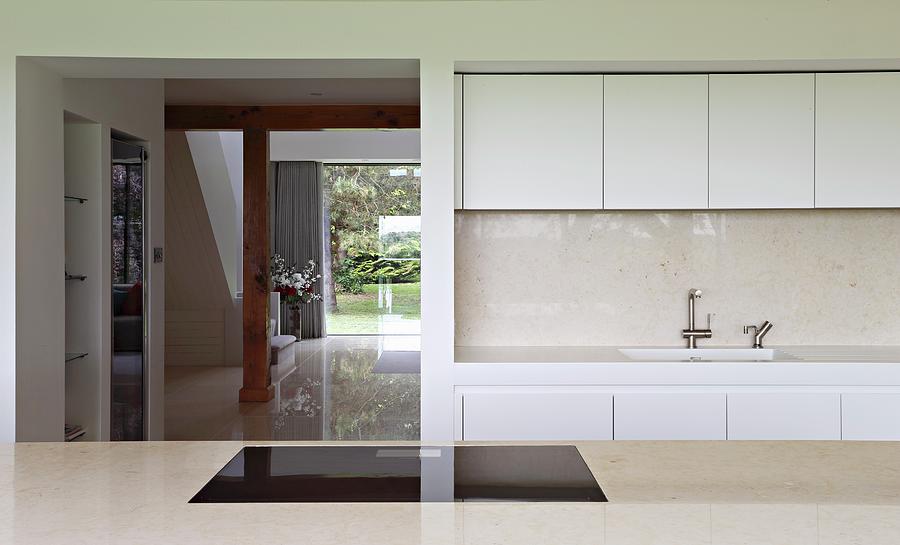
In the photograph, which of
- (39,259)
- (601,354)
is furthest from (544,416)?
(39,259)

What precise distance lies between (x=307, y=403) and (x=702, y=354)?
3.95 metres

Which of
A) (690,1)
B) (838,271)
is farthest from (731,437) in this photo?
(690,1)

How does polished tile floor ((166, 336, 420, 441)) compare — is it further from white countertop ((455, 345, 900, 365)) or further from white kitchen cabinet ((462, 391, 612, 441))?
white kitchen cabinet ((462, 391, 612, 441))

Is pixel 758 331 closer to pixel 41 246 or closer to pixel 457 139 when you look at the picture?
pixel 457 139

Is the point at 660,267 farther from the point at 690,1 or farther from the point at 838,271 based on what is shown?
the point at 690,1

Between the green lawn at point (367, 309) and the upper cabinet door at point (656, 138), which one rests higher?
the upper cabinet door at point (656, 138)

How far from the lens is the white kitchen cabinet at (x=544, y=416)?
10.3 feet

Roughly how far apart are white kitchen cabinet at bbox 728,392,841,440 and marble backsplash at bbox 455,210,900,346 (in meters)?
0.66

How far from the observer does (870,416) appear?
3107 mm

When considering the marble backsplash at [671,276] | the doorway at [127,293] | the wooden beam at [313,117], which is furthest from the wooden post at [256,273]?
the marble backsplash at [671,276]

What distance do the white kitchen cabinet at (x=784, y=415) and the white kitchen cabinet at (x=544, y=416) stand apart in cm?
52

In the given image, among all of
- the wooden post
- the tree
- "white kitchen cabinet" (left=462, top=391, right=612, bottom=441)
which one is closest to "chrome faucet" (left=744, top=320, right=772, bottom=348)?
"white kitchen cabinet" (left=462, top=391, right=612, bottom=441)

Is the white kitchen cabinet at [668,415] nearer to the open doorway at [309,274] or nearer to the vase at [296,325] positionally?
the open doorway at [309,274]

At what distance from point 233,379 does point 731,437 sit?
6037 millimetres
